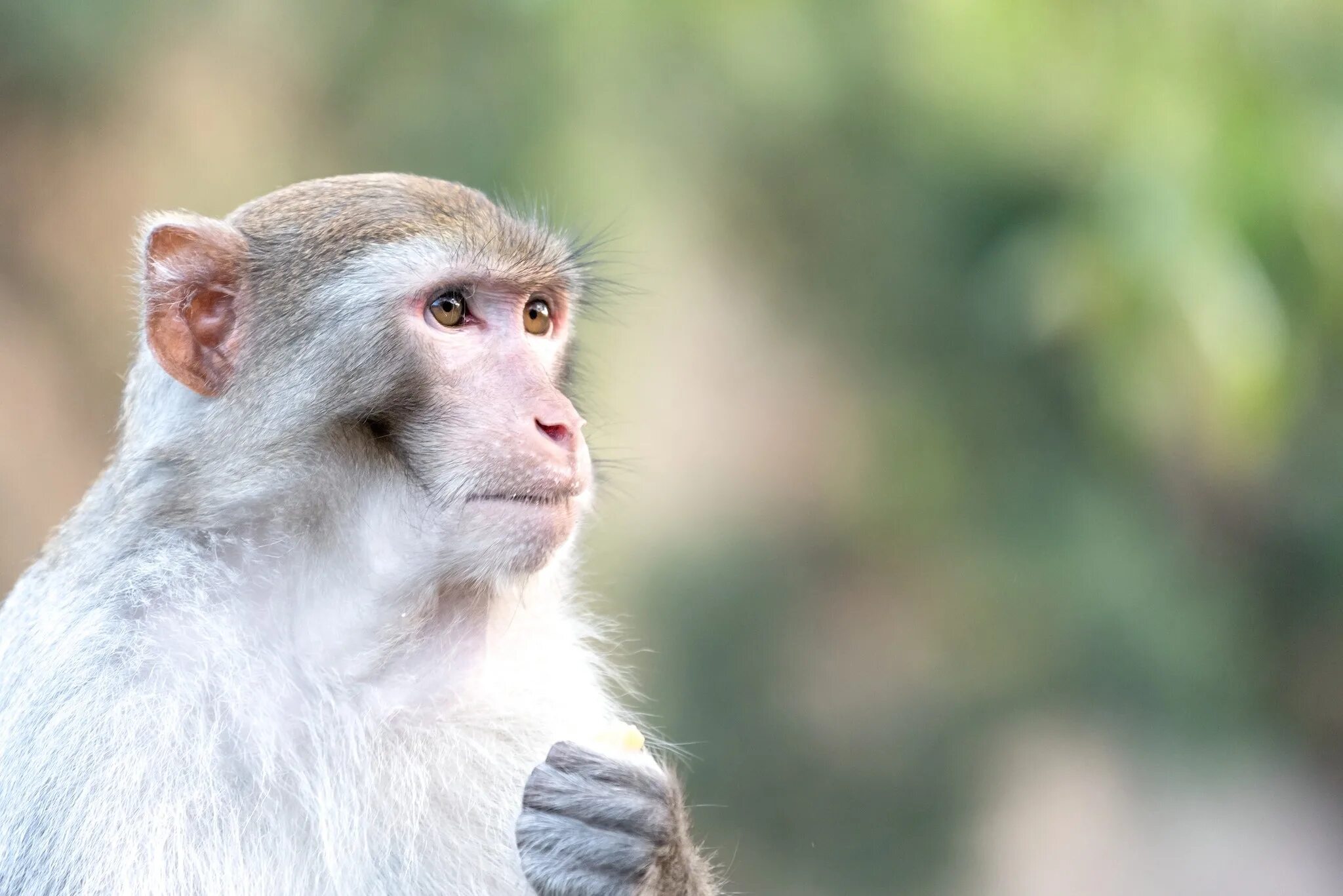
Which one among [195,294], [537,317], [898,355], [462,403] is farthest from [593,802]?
[898,355]

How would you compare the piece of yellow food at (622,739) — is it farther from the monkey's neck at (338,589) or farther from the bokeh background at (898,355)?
the bokeh background at (898,355)

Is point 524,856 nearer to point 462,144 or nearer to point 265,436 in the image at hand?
point 265,436

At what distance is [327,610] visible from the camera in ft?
9.68

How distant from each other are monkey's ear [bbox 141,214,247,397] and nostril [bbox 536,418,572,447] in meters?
0.64

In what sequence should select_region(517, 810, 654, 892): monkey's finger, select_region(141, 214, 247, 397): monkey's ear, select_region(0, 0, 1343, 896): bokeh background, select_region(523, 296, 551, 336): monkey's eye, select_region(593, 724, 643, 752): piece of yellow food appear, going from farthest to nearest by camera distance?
select_region(0, 0, 1343, 896): bokeh background
select_region(523, 296, 551, 336): monkey's eye
select_region(141, 214, 247, 397): monkey's ear
select_region(593, 724, 643, 752): piece of yellow food
select_region(517, 810, 654, 892): monkey's finger

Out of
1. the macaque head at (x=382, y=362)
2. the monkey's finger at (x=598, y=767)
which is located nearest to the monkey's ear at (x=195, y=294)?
the macaque head at (x=382, y=362)

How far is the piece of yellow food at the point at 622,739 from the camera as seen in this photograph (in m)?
2.90

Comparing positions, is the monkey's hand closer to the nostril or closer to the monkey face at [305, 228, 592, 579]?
the monkey face at [305, 228, 592, 579]

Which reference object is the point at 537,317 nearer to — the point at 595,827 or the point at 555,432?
the point at 555,432

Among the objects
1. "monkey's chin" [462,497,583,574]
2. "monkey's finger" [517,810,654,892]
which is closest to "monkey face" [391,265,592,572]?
"monkey's chin" [462,497,583,574]

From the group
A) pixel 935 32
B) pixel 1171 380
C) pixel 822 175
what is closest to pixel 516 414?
pixel 935 32

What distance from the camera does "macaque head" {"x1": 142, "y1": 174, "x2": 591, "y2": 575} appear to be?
2932 millimetres

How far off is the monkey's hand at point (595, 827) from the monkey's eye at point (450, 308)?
878 millimetres

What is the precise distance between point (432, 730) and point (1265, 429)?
188 inches
